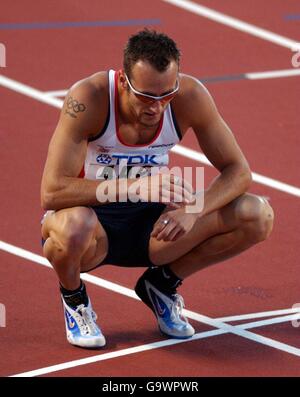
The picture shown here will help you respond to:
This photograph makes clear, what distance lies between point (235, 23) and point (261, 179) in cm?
316

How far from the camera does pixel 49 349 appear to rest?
6.04 meters

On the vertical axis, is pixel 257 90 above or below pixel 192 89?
above

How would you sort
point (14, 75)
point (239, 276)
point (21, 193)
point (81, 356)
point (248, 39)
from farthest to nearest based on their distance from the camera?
point (248, 39)
point (14, 75)
point (21, 193)
point (239, 276)
point (81, 356)

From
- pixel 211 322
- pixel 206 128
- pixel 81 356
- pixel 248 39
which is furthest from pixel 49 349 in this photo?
pixel 248 39

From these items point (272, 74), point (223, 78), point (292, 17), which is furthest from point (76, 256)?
point (292, 17)

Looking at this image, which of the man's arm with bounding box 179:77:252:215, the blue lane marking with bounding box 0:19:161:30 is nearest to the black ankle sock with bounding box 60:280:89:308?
the man's arm with bounding box 179:77:252:215

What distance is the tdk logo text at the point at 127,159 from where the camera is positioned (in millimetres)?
6151

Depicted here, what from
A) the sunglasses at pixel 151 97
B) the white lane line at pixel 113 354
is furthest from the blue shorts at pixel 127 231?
the sunglasses at pixel 151 97

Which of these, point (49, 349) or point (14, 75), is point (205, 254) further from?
point (14, 75)

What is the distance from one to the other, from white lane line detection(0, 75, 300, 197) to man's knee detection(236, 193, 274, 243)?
2.01 metres

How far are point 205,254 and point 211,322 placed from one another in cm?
42

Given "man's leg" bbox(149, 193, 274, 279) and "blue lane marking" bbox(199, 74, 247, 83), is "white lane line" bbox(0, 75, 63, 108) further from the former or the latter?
"man's leg" bbox(149, 193, 274, 279)

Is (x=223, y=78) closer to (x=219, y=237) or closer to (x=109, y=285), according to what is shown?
(x=109, y=285)

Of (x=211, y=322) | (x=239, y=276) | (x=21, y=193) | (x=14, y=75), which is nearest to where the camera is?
(x=211, y=322)
